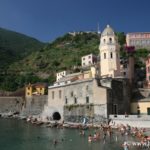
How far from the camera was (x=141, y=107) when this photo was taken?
62.2 meters

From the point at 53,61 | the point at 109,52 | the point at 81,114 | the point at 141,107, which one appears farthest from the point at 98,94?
the point at 53,61

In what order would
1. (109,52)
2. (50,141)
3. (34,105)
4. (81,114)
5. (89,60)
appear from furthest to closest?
(89,60)
(34,105)
(109,52)
(81,114)
(50,141)

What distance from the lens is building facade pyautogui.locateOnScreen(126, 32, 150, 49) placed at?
367ft

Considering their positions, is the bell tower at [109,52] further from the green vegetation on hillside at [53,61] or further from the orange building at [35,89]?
the orange building at [35,89]

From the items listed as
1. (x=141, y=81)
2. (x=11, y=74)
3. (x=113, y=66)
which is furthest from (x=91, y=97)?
(x=11, y=74)

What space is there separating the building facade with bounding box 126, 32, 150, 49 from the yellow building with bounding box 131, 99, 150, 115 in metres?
51.0

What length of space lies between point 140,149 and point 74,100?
94.9 feet

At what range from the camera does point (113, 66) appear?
69375 mm

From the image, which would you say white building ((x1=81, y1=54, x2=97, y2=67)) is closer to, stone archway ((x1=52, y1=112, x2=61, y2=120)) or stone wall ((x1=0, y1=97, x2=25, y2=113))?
stone wall ((x1=0, y1=97, x2=25, y2=113))

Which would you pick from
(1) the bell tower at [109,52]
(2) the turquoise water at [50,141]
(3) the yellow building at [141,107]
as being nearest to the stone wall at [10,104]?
(1) the bell tower at [109,52]

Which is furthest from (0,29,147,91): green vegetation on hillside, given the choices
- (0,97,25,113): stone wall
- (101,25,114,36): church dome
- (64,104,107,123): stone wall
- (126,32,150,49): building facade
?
(64,104,107,123): stone wall

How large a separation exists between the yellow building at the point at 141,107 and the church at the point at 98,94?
1.11 meters

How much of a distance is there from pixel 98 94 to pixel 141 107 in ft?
27.3

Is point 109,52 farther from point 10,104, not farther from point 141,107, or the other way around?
point 10,104
